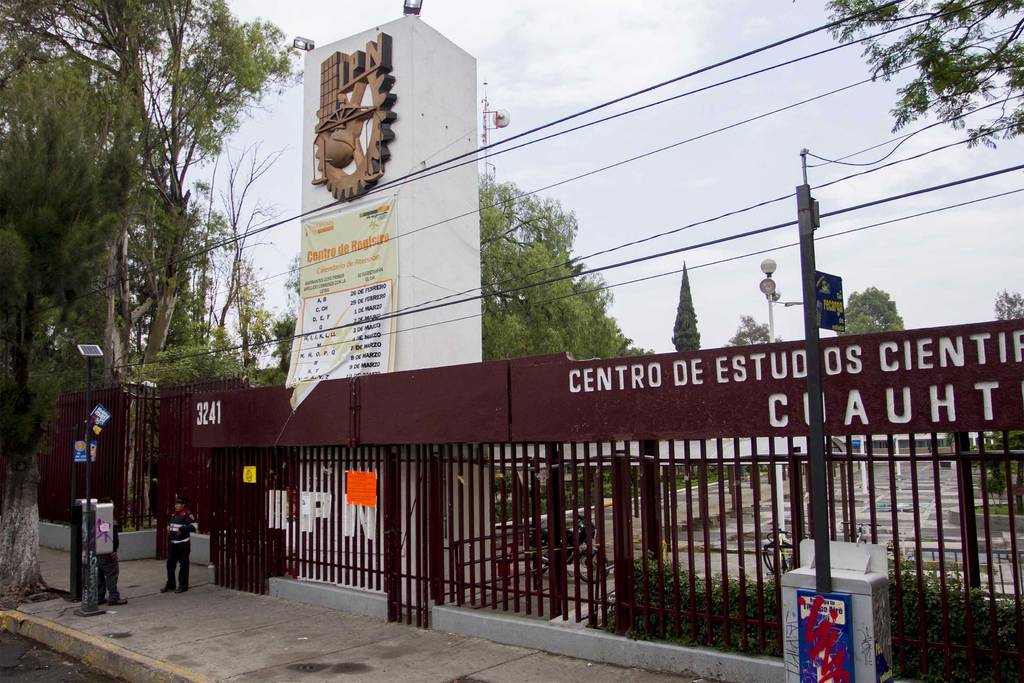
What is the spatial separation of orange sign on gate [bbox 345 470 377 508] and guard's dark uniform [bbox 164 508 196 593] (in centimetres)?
330

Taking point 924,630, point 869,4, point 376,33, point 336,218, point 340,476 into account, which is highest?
point 376,33

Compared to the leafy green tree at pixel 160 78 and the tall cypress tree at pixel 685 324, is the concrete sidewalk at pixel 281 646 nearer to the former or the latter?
the leafy green tree at pixel 160 78

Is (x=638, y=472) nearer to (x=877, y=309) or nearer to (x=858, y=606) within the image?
(x=858, y=606)

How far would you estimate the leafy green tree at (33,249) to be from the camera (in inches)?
500

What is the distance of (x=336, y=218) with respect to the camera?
13789 millimetres

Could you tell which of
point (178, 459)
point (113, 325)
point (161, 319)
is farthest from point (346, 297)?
point (161, 319)

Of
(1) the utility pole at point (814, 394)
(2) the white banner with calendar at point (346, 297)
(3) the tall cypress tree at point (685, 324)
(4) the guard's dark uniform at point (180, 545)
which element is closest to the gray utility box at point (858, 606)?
(1) the utility pole at point (814, 394)

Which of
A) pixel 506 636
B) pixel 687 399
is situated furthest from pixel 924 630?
pixel 506 636

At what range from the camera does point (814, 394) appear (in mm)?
5348

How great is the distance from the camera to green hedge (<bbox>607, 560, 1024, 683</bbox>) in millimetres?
6441

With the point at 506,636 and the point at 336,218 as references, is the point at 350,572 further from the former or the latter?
the point at 336,218

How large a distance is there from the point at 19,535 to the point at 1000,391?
1363 cm

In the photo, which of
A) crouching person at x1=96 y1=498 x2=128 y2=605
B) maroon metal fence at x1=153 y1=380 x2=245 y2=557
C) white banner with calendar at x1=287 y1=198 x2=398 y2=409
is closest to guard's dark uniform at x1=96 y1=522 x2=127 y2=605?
crouching person at x1=96 y1=498 x2=128 y2=605

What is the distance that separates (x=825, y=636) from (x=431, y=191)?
9.73 m
